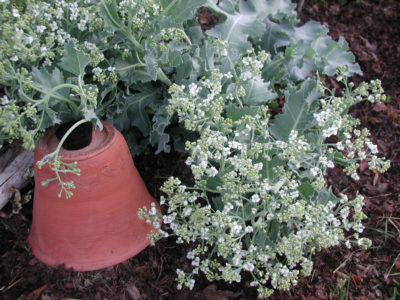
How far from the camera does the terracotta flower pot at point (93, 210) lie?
6.79 feet

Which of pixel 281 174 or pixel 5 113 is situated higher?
pixel 5 113

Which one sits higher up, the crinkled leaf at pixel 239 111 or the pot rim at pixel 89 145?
the crinkled leaf at pixel 239 111

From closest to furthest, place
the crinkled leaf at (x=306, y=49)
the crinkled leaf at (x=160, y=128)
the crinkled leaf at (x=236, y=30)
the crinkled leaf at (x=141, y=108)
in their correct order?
the crinkled leaf at (x=160, y=128)
the crinkled leaf at (x=141, y=108)
the crinkled leaf at (x=236, y=30)
the crinkled leaf at (x=306, y=49)

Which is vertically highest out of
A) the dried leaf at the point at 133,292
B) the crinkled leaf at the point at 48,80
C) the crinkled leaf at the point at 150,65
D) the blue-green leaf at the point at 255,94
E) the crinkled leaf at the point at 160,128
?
the crinkled leaf at the point at 150,65

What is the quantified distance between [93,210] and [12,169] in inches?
30.1

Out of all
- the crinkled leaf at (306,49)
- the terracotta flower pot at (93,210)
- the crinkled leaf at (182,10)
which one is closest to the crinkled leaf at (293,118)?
the crinkled leaf at (306,49)

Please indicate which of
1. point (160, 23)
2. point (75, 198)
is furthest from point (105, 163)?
point (160, 23)

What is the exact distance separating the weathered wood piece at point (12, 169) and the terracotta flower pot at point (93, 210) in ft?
1.03

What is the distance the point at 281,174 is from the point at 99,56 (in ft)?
3.75

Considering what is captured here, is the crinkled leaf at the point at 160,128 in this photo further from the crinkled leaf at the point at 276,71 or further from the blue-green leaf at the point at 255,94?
the crinkled leaf at the point at 276,71

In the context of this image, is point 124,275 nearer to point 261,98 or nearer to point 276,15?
point 261,98

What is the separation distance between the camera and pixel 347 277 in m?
2.47

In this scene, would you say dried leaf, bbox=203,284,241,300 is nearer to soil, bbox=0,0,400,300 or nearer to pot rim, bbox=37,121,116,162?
soil, bbox=0,0,400,300

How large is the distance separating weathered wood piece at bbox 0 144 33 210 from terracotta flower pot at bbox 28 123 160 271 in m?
0.31
